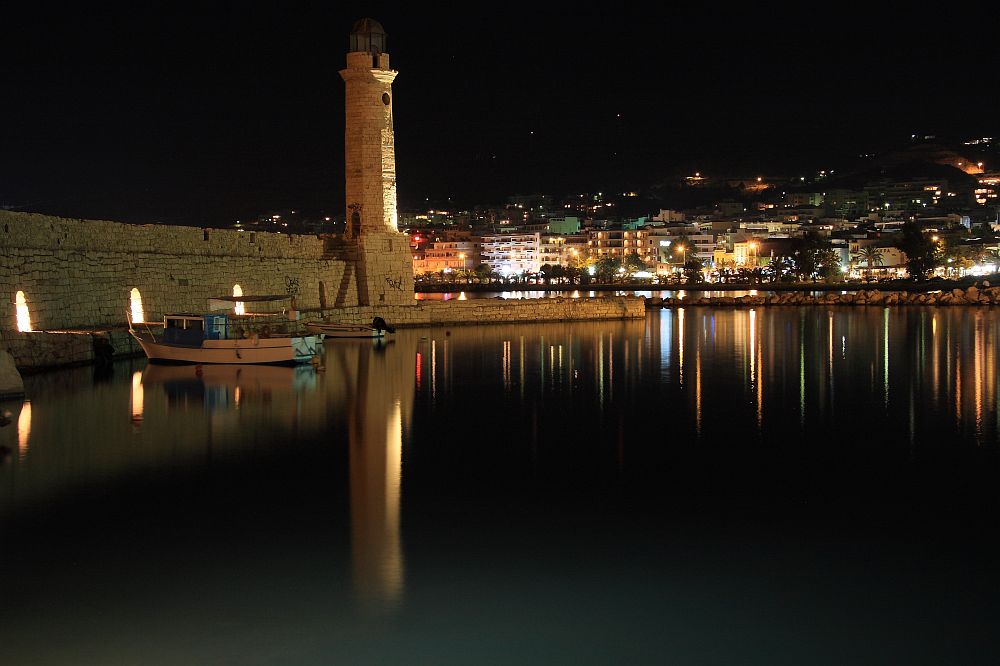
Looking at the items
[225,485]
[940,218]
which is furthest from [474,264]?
[225,485]

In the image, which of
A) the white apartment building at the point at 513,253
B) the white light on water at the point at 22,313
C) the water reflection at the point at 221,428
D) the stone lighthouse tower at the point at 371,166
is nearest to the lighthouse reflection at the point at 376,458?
the water reflection at the point at 221,428

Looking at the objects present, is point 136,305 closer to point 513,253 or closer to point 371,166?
point 371,166

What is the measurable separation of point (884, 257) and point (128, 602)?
87.2 metres

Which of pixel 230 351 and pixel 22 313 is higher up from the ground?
pixel 22 313

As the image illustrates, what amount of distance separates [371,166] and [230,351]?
25.4 feet

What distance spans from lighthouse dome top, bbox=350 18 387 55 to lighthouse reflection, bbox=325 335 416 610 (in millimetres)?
6920

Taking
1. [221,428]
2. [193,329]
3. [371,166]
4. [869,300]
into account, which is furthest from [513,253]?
[221,428]

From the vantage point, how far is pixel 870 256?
8544 centimetres

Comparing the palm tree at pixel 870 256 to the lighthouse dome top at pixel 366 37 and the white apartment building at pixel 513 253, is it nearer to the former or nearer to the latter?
the white apartment building at pixel 513 253

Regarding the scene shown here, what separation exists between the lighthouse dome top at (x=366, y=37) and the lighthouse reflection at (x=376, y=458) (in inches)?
272

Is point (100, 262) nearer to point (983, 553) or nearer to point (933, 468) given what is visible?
point (933, 468)

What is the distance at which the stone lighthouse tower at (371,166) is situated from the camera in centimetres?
2306

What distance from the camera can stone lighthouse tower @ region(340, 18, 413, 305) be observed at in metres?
23.1

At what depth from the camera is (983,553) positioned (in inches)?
262
